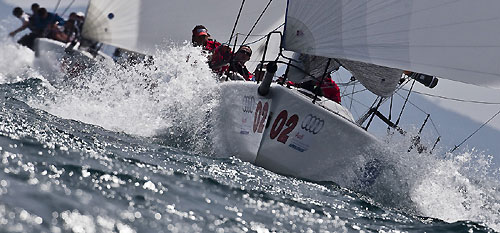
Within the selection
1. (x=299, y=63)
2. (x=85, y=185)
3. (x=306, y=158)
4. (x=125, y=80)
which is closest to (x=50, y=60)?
(x=125, y=80)

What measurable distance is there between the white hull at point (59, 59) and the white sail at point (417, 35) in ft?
23.2

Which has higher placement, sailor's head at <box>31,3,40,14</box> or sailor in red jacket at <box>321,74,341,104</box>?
sailor in red jacket at <box>321,74,341,104</box>

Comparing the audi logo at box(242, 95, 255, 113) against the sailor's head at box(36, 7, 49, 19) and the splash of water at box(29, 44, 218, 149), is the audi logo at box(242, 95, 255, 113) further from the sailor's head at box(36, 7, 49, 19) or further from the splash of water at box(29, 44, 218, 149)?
the sailor's head at box(36, 7, 49, 19)

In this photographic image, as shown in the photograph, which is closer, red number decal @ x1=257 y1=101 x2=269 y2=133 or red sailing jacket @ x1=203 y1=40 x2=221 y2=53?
red number decal @ x1=257 y1=101 x2=269 y2=133

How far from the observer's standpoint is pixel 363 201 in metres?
4.31

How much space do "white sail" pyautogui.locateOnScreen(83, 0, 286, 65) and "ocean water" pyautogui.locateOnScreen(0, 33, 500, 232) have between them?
2453mm

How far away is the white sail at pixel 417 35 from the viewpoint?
174 inches

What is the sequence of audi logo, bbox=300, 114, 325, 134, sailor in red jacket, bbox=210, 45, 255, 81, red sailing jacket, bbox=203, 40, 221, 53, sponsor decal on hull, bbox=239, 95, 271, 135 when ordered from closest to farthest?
audi logo, bbox=300, 114, 325, 134, sponsor decal on hull, bbox=239, 95, 271, 135, sailor in red jacket, bbox=210, 45, 255, 81, red sailing jacket, bbox=203, 40, 221, 53

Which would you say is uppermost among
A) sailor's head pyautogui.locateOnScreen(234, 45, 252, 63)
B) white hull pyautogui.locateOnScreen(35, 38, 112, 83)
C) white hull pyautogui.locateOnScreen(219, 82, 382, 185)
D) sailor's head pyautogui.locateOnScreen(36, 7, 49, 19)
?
sailor's head pyautogui.locateOnScreen(234, 45, 252, 63)

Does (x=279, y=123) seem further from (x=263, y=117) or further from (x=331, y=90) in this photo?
(x=331, y=90)

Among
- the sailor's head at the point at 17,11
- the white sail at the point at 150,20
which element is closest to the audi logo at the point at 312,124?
the white sail at the point at 150,20

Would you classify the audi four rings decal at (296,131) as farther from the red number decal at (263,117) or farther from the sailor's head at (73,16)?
the sailor's head at (73,16)

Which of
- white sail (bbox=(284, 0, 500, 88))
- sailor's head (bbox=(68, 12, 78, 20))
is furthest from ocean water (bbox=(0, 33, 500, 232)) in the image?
sailor's head (bbox=(68, 12, 78, 20))

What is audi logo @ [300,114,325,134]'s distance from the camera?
4863 millimetres
